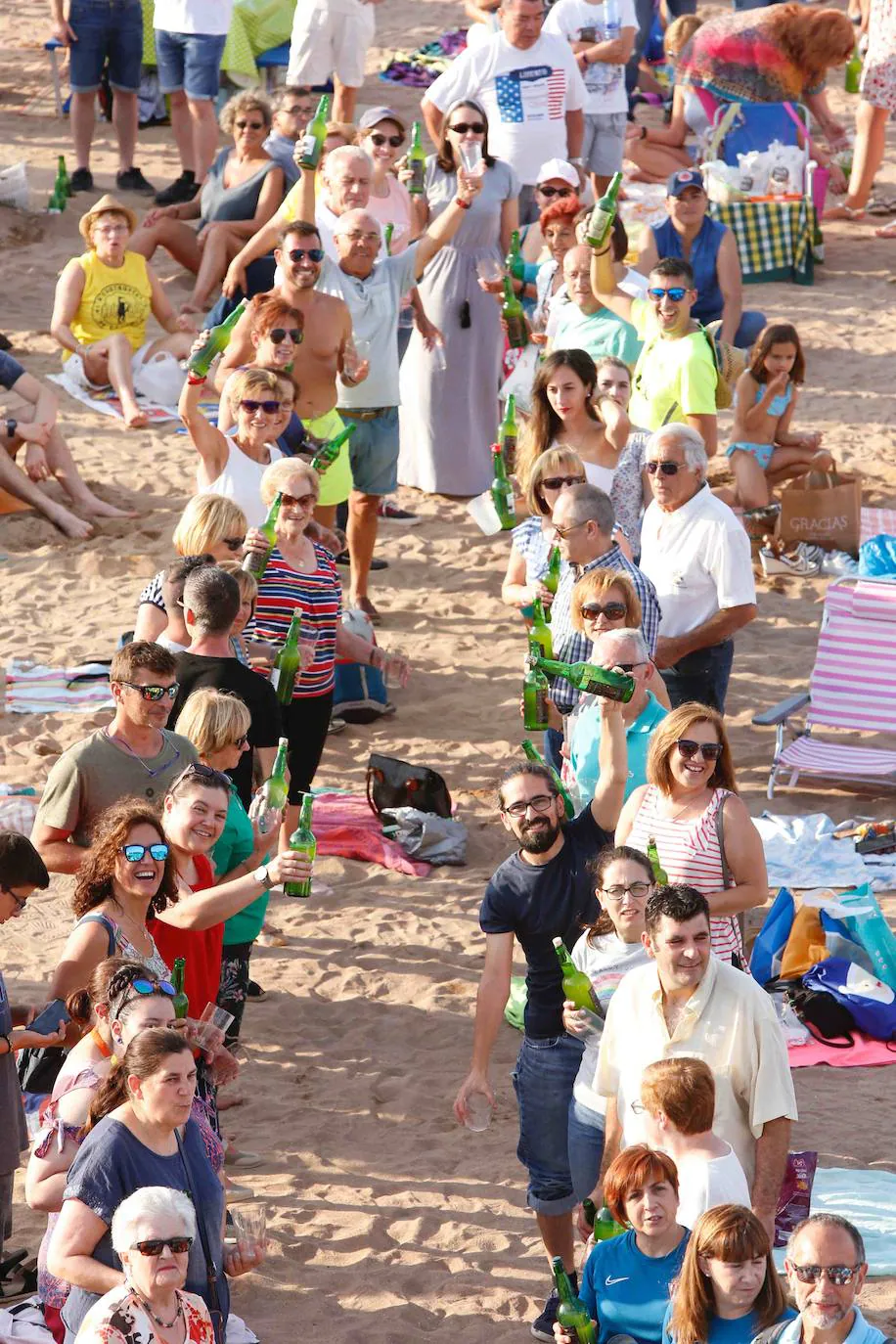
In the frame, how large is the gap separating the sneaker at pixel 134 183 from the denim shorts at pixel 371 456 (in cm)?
580

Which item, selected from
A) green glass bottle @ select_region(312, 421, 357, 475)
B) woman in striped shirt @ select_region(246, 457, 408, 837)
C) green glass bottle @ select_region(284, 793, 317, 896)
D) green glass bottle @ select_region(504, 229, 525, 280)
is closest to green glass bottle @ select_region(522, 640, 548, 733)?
woman in striped shirt @ select_region(246, 457, 408, 837)

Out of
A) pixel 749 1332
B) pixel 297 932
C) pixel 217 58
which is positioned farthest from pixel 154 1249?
pixel 217 58

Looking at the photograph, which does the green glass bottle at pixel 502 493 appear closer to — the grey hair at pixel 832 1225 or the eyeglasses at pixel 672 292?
the eyeglasses at pixel 672 292

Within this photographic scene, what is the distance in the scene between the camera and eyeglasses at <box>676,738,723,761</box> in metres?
5.16

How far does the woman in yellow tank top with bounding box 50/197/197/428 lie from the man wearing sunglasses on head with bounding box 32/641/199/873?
571cm

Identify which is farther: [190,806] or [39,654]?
[39,654]

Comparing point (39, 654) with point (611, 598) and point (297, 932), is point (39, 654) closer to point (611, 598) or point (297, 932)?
point (297, 932)

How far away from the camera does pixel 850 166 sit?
15.1 metres

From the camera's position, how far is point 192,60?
13.2m

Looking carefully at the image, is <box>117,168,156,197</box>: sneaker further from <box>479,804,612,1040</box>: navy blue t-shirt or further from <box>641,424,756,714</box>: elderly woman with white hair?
<box>479,804,612,1040</box>: navy blue t-shirt

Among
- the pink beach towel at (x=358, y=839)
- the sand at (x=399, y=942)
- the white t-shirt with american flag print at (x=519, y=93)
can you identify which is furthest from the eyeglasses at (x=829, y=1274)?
the white t-shirt with american flag print at (x=519, y=93)

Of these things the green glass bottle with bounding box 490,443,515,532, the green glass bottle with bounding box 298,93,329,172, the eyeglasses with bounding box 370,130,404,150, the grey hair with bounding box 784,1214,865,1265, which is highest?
the green glass bottle with bounding box 298,93,329,172

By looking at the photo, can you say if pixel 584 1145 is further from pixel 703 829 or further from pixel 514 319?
pixel 514 319

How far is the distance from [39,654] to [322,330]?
6.76 feet
